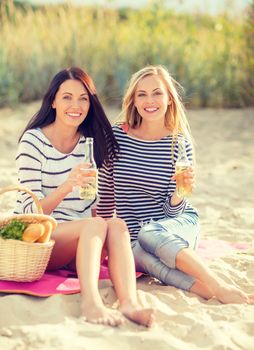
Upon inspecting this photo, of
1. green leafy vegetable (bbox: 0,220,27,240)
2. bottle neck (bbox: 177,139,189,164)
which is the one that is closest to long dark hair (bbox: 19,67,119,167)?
bottle neck (bbox: 177,139,189,164)

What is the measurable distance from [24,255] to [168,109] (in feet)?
4.85

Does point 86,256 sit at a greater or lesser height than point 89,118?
lesser

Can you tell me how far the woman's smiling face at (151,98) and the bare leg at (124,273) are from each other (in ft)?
2.76

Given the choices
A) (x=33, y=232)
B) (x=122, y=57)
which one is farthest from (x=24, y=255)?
(x=122, y=57)

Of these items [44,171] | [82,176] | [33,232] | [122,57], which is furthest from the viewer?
[122,57]

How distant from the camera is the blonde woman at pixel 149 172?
4.48 meters

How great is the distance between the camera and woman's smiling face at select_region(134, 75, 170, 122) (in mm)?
4711

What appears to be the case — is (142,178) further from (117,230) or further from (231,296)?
(231,296)

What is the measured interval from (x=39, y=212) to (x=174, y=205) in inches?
35.8

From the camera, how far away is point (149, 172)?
15.6ft

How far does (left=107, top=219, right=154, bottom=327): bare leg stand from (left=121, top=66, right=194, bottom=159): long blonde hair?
95 centimetres

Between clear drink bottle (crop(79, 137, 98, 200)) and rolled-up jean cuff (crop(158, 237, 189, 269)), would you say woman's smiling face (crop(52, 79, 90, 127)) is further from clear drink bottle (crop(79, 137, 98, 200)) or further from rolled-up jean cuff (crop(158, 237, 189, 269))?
rolled-up jean cuff (crop(158, 237, 189, 269))

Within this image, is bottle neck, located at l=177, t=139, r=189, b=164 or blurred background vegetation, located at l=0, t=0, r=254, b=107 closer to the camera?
bottle neck, located at l=177, t=139, r=189, b=164

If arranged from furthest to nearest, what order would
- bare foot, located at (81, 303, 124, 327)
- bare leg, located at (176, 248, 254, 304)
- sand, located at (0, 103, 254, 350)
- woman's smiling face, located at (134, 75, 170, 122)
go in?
woman's smiling face, located at (134, 75, 170, 122) → bare leg, located at (176, 248, 254, 304) → bare foot, located at (81, 303, 124, 327) → sand, located at (0, 103, 254, 350)
